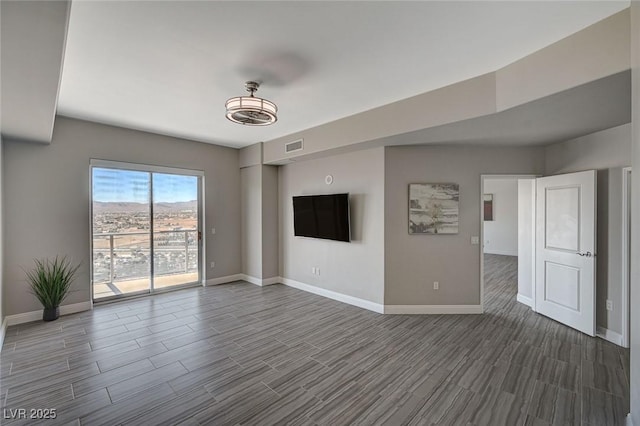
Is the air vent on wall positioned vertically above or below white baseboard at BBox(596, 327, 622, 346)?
above

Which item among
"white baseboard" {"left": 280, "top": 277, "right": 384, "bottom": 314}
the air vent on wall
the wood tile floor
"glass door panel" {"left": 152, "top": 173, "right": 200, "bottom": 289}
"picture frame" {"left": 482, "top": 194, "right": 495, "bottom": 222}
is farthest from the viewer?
"picture frame" {"left": 482, "top": 194, "right": 495, "bottom": 222}

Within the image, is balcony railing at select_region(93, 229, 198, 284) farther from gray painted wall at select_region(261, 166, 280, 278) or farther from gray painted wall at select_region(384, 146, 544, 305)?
gray painted wall at select_region(384, 146, 544, 305)

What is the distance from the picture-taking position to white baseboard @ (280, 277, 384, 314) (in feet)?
14.3

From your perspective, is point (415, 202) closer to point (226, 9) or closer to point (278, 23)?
point (278, 23)

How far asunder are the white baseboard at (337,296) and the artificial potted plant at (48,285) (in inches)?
141

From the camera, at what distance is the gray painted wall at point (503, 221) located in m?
9.30

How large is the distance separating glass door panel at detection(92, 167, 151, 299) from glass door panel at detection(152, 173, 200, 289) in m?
0.15

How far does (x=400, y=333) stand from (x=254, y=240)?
3.59 metres

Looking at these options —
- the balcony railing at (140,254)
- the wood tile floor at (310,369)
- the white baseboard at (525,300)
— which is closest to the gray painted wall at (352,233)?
the wood tile floor at (310,369)

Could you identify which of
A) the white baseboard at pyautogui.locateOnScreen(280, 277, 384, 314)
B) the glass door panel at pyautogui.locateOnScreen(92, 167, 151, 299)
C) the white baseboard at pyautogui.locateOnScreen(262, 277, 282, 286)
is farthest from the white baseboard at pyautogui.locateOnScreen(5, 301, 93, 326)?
the white baseboard at pyautogui.locateOnScreen(280, 277, 384, 314)

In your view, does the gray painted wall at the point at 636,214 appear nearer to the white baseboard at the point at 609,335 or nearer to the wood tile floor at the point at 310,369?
the wood tile floor at the point at 310,369

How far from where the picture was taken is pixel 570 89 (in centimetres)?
224

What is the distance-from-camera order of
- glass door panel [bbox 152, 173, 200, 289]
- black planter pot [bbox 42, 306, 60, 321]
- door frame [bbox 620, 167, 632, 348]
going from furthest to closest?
1. glass door panel [bbox 152, 173, 200, 289]
2. black planter pot [bbox 42, 306, 60, 321]
3. door frame [bbox 620, 167, 632, 348]

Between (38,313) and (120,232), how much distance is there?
1505 mm
